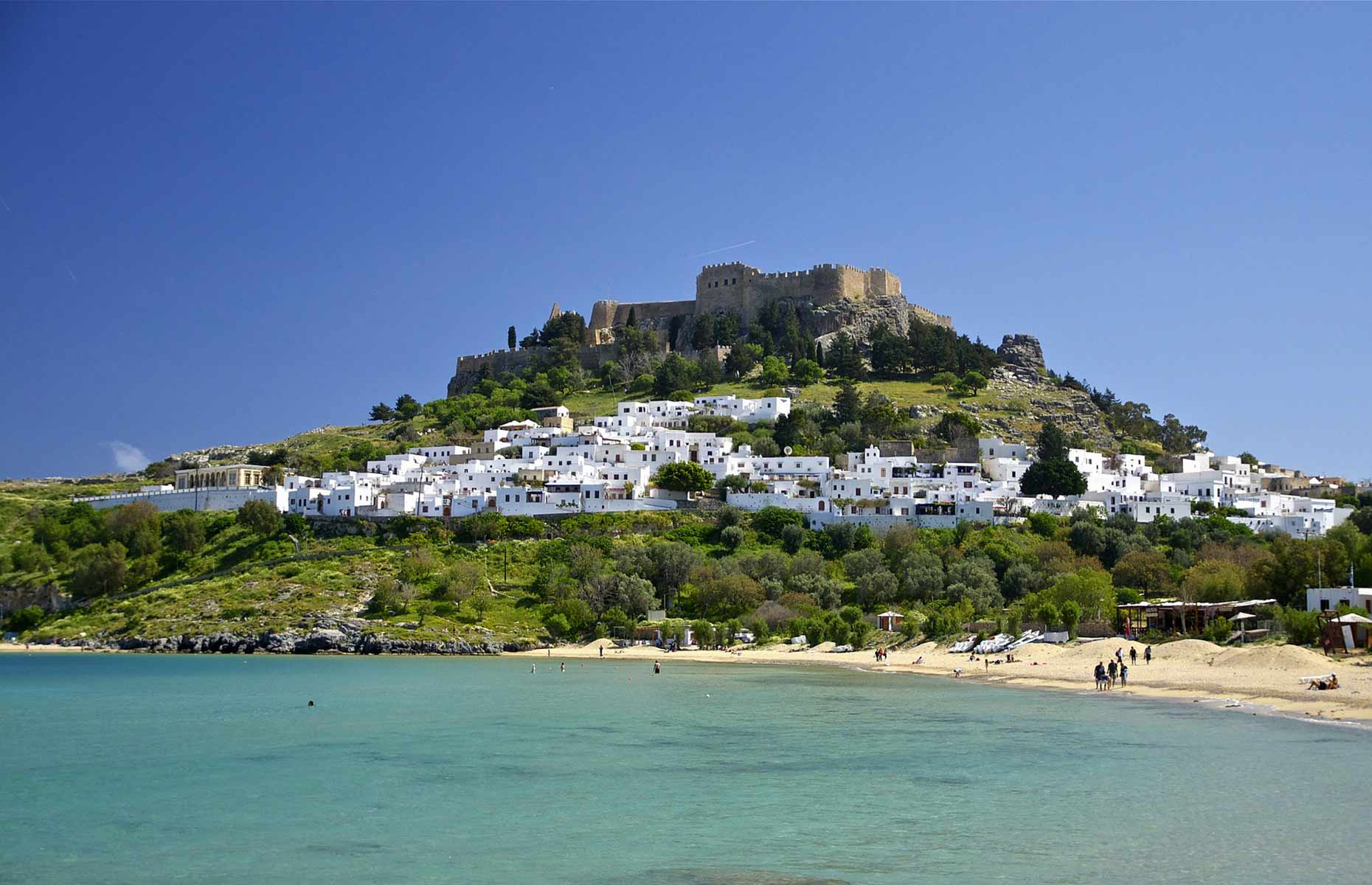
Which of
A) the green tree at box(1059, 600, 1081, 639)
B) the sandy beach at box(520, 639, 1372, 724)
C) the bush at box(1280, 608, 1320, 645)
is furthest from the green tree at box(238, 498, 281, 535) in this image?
the bush at box(1280, 608, 1320, 645)


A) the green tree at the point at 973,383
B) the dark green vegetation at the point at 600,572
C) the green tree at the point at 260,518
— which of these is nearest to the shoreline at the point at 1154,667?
the dark green vegetation at the point at 600,572

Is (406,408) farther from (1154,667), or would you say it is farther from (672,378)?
(1154,667)

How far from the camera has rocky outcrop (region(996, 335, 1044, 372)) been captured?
10694 cm

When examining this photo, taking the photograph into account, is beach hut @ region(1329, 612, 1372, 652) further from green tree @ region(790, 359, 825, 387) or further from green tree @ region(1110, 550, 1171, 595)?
green tree @ region(790, 359, 825, 387)

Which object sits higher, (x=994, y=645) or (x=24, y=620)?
(x=24, y=620)

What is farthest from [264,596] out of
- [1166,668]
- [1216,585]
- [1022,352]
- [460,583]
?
[1022,352]

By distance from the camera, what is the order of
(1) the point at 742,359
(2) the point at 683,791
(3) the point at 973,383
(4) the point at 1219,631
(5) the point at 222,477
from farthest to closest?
1. (1) the point at 742,359
2. (3) the point at 973,383
3. (5) the point at 222,477
4. (4) the point at 1219,631
5. (2) the point at 683,791

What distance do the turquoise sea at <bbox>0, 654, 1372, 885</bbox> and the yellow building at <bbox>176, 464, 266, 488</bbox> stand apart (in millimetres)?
42988

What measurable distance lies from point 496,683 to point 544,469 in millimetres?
35026

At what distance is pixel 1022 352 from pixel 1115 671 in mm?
75577

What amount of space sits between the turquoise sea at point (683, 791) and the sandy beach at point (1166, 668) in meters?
1.68

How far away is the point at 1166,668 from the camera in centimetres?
3681

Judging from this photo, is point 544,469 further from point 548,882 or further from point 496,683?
point 548,882

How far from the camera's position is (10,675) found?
4838cm
